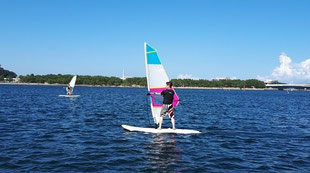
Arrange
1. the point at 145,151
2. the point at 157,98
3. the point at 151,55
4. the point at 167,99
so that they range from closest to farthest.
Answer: the point at 145,151, the point at 167,99, the point at 151,55, the point at 157,98

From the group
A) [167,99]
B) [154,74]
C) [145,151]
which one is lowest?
[145,151]

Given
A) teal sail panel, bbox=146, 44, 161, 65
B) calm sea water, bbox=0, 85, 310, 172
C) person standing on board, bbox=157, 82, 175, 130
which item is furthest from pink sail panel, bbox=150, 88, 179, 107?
calm sea water, bbox=0, 85, 310, 172

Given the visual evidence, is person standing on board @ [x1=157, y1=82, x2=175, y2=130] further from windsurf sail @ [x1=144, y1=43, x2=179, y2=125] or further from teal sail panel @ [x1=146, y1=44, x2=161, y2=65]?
teal sail panel @ [x1=146, y1=44, x2=161, y2=65]

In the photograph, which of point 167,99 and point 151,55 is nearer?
point 167,99

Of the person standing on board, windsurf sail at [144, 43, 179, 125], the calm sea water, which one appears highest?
windsurf sail at [144, 43, 179, 125]

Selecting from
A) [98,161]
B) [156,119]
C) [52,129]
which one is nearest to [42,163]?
[98,161]

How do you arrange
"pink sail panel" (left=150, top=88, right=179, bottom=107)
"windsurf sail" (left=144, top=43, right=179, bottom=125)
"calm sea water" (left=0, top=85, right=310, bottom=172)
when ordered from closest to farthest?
"calm sea water" (left=0, top=85, right=310, bottom=172) < "windsurf sail" (left=144, top=43, right=179, bottom=125) < "pink sail panel" (left=150, top=88, right=179, bottom=107)

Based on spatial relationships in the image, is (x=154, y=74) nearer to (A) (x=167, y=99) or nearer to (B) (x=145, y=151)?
(A) (x=167, y=99)

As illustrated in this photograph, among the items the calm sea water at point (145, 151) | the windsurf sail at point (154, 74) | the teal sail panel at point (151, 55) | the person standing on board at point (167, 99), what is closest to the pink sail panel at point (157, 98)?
the windsurf sail at point (154, 74)

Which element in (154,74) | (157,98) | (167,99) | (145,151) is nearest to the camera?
(145,151)

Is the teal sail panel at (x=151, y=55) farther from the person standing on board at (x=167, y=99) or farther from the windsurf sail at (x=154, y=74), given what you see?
the person standing on board at (x=167, y=99)

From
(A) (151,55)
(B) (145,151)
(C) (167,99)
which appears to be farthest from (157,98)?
(B) (145,151)

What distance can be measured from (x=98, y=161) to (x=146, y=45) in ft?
29.2

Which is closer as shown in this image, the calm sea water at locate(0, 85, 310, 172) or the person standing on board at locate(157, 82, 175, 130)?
the calm sea water at locate(0, 85, 310, 172)
